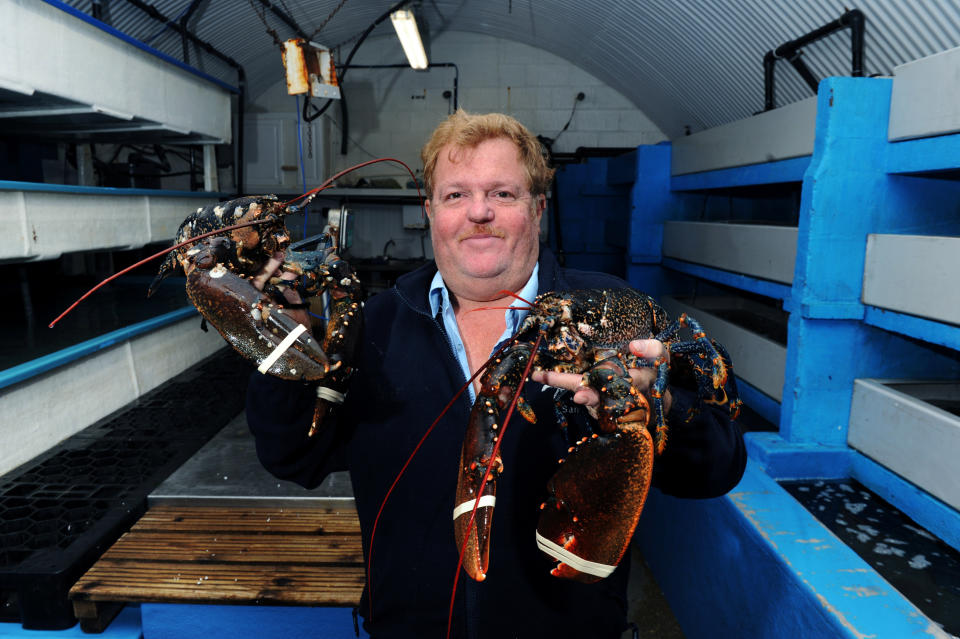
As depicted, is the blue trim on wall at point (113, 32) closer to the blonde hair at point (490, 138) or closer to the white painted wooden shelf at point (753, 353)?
the blonde hair at point (490, 138)

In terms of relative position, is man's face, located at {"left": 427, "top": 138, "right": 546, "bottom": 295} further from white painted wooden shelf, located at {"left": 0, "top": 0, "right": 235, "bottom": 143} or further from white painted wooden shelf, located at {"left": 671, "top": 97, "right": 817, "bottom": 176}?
white painted wooden shelf, located at {"left": 0, "top": 0, "right": 235, "bottom": 143}

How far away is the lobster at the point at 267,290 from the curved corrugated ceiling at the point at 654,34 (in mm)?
3675

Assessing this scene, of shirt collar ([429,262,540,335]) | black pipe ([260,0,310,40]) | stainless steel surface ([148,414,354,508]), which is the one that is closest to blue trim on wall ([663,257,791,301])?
shirt collar ([429,262,540,335])

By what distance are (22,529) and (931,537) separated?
11.5 feet

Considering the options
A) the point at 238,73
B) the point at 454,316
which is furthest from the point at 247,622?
the point at 238,73

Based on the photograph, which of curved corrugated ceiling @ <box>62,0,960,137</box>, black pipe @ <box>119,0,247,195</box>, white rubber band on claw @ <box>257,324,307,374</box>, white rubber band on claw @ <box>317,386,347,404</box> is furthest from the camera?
black pipe @ <box>119,0,247,195</box>

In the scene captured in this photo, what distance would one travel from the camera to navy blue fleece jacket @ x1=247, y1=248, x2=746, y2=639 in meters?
1.47

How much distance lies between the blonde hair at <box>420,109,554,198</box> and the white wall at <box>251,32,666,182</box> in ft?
23.1

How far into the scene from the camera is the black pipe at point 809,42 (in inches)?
148

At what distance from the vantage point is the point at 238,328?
4.28ft

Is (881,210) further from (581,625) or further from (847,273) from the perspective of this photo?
(581,625)

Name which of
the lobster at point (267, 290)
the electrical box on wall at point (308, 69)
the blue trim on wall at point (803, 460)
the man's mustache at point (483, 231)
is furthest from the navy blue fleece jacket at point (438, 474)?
the electrical box on wall at point (308, 69)

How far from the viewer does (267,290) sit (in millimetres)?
1497

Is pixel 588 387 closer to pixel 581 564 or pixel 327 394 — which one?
pixel 581 564
